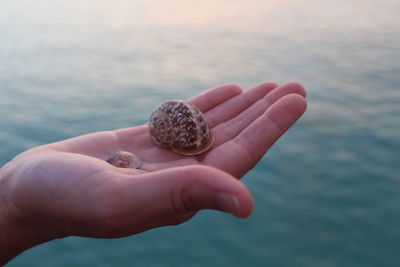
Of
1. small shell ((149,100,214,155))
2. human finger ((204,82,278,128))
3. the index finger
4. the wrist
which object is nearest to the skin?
the wrist

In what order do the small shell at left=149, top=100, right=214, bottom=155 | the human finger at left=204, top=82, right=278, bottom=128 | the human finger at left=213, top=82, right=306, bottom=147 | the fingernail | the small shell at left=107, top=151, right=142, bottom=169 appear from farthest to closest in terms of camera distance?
the human finger at left=204, top=82, right=278, bottom=128 < the small shell at left=149, top=100, right=214, bottom=155 < the human finger at left=213, top=82, right=306, bottom=147 < the small shell at left=107, top=151, right=142, bottom=169 < the fingernail

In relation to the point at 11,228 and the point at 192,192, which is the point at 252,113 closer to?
the point at 192,192

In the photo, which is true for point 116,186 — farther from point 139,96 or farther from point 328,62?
point 328,62

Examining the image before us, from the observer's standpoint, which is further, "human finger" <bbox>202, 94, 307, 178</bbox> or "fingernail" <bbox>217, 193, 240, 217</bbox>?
"human finger" <bbox>202, 94, 307, 178</bbox>

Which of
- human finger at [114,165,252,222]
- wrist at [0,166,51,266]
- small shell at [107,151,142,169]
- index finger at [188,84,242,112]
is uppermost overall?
human finger at [114,165,252,222]

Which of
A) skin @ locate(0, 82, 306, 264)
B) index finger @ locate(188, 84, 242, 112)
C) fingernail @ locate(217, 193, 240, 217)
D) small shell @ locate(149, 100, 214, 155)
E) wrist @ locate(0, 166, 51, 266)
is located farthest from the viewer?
index finger @ locate(188, 84, 242, 112)

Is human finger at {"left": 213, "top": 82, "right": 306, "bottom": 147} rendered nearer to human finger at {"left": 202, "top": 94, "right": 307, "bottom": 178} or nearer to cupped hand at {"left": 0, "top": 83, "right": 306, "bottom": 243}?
cupped hand at {"left": 0, "top": 83, "right": 306, "bottom": 243}

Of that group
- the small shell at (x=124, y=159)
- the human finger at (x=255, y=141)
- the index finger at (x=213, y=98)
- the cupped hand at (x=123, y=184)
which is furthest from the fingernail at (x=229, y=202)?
the index finger at (x=213, y=98)
